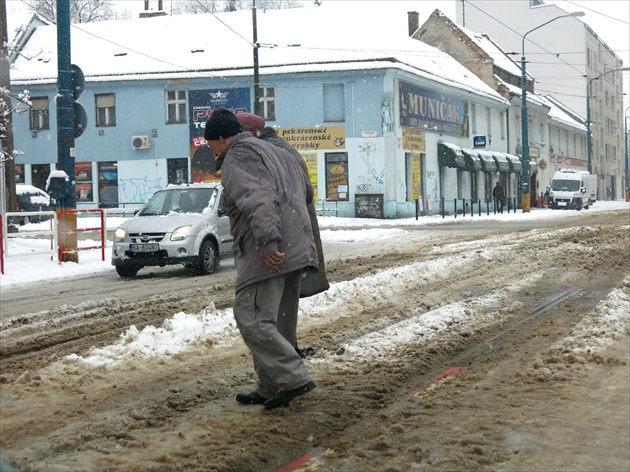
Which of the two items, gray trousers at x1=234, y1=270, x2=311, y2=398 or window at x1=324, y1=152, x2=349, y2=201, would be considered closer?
gray trousers at x1=234, y1=270, x2=311, y2=398

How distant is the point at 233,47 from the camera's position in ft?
137

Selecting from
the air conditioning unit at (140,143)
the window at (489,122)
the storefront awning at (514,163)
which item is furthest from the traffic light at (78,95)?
the storefront awning at (514,163)

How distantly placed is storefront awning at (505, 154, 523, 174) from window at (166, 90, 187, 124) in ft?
68.7

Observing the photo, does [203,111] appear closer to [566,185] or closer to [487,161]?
[487,161]

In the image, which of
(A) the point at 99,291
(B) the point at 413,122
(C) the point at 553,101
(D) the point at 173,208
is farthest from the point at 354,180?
(C) the point at 553,101

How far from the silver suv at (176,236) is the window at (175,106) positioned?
25.4 m

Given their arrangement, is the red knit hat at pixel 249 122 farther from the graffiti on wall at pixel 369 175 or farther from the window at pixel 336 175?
the window at pixel 336 175

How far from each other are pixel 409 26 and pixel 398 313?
4634cm

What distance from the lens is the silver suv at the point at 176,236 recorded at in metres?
14.0

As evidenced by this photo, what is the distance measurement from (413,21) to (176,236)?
4125 cm

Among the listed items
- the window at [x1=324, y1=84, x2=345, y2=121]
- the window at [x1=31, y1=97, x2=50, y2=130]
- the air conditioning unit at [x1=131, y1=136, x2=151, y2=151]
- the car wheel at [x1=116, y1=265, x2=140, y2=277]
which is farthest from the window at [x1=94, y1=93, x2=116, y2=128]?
the car wheel at [x1=116, y1=265, x2=140, y2=277]

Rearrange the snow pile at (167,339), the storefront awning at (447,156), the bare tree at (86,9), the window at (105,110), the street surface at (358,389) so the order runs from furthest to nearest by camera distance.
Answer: the bare tree at (86,9)
the storefront awning at (447,156)
the window at (105,110)
the snow pile at (167,339)
the street surface at (358,389)

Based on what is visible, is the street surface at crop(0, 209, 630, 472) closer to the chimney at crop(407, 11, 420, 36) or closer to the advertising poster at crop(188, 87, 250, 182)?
the advertising poster at crop(188, 87, 250, 182)

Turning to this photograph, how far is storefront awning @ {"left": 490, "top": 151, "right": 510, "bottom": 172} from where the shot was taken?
49.4 m
